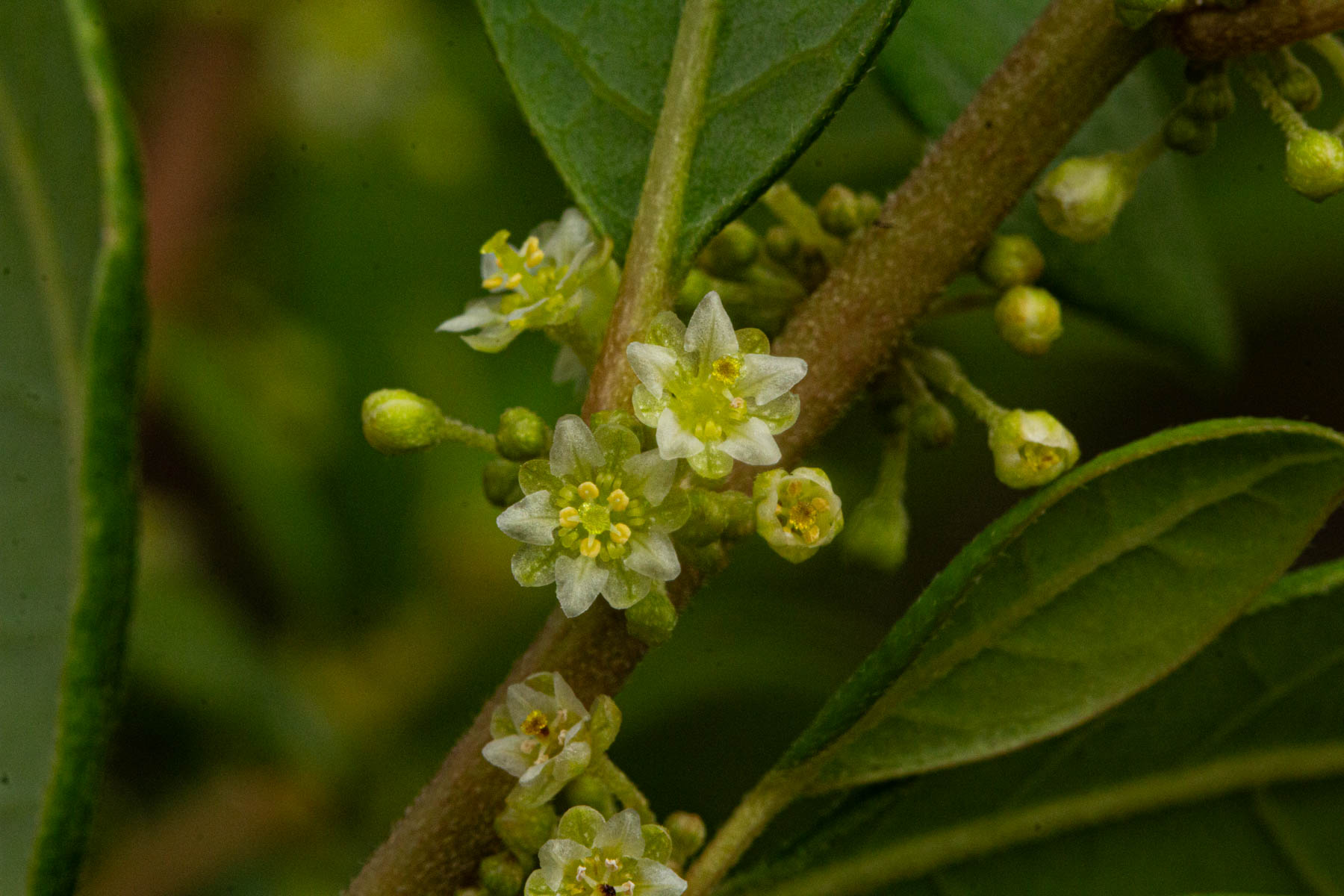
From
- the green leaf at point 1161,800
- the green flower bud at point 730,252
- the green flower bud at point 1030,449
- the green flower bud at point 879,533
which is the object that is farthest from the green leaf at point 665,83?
the green leaf at point 1161,800

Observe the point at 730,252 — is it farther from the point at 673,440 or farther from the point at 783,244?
the point at 673,440

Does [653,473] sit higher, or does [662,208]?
[662,208]

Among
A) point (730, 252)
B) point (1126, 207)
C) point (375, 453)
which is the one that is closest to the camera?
point (730, 252)

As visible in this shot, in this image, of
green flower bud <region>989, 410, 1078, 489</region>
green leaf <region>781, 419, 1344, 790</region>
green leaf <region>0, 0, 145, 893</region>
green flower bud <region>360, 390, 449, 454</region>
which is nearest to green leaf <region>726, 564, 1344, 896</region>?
green leaf <region>781, 419, 1344, 790</region>

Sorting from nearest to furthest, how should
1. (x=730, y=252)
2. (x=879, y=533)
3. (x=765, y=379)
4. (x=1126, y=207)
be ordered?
(x=765, y=379)
(x=730, y=252)
(x=879, y=533)
(x=1126, y=207)

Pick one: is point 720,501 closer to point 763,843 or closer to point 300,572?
point 763,843

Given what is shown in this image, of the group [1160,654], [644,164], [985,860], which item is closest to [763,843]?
[985,860]

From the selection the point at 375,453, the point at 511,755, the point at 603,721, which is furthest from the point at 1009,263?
the point at 375,453

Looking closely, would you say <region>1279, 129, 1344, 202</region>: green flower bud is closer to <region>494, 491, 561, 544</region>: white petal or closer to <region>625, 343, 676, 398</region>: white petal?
<region>625, 343, 676, 398</region>: white petal
